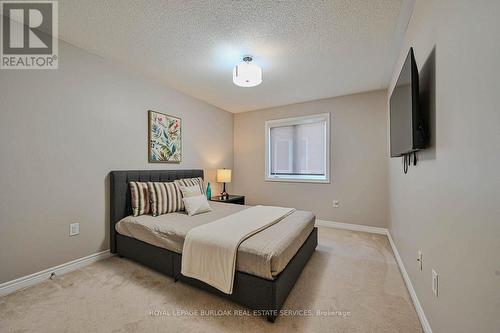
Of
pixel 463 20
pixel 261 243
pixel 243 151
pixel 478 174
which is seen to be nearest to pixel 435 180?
pixel 478 174

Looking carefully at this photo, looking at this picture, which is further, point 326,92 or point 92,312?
point 326,92

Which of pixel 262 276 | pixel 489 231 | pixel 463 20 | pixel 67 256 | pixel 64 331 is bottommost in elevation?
pixel 64 331

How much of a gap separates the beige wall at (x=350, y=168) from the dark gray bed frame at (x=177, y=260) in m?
1.40

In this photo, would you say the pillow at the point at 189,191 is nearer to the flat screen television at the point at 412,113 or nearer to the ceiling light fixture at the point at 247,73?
the ceiling light fixture at the point at 247,73

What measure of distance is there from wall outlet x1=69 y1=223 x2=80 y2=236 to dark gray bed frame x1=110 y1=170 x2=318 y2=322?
33 cm

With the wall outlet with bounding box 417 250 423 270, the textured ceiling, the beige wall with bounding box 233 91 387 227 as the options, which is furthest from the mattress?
the textured ceiling

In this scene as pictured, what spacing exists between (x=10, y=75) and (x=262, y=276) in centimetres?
282

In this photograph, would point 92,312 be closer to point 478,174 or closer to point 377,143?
point 478,174

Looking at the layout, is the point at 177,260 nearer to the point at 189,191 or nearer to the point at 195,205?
the point at 195,205

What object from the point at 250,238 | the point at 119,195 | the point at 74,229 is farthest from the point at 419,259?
the point at 74,229

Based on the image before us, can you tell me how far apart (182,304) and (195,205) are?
3.93ft

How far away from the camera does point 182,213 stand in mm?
2711

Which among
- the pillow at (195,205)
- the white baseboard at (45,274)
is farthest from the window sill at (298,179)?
the white baseboard at (45,274)

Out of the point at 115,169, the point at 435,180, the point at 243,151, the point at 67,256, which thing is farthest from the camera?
the point at 243,151
